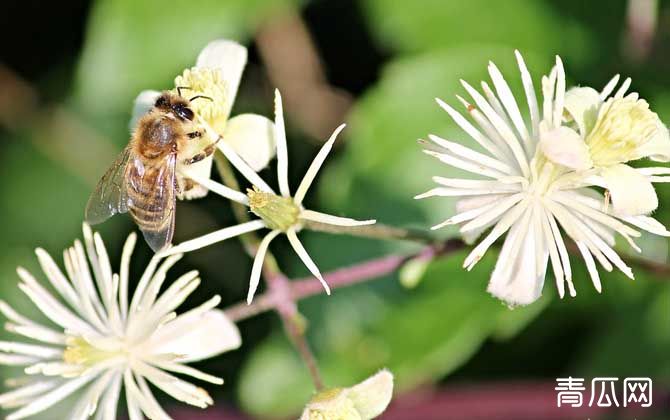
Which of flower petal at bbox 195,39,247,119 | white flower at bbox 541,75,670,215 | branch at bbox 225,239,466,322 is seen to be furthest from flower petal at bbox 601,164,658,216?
flower petal at bbox 195,39,247,119

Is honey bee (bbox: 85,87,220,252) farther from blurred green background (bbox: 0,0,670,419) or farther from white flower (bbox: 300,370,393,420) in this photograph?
blurred green background (bbox: 0,0,670,419)

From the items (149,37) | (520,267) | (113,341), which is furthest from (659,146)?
(149,37)

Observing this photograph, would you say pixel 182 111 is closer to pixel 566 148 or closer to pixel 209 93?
pixel 209 93

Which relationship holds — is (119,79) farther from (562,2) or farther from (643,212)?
(643,212)

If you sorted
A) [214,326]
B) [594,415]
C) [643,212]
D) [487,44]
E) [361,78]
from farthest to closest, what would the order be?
1. [361,78]
2. [487,44]
3. [594,415]
4. [214,326]
5. [643,212]

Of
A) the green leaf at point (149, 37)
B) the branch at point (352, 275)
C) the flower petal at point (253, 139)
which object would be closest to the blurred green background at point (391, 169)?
the green leaf at point (149, 37)

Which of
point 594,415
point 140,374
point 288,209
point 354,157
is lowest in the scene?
point 140,374

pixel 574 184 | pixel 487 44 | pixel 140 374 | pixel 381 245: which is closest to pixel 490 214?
pixel 574 184
